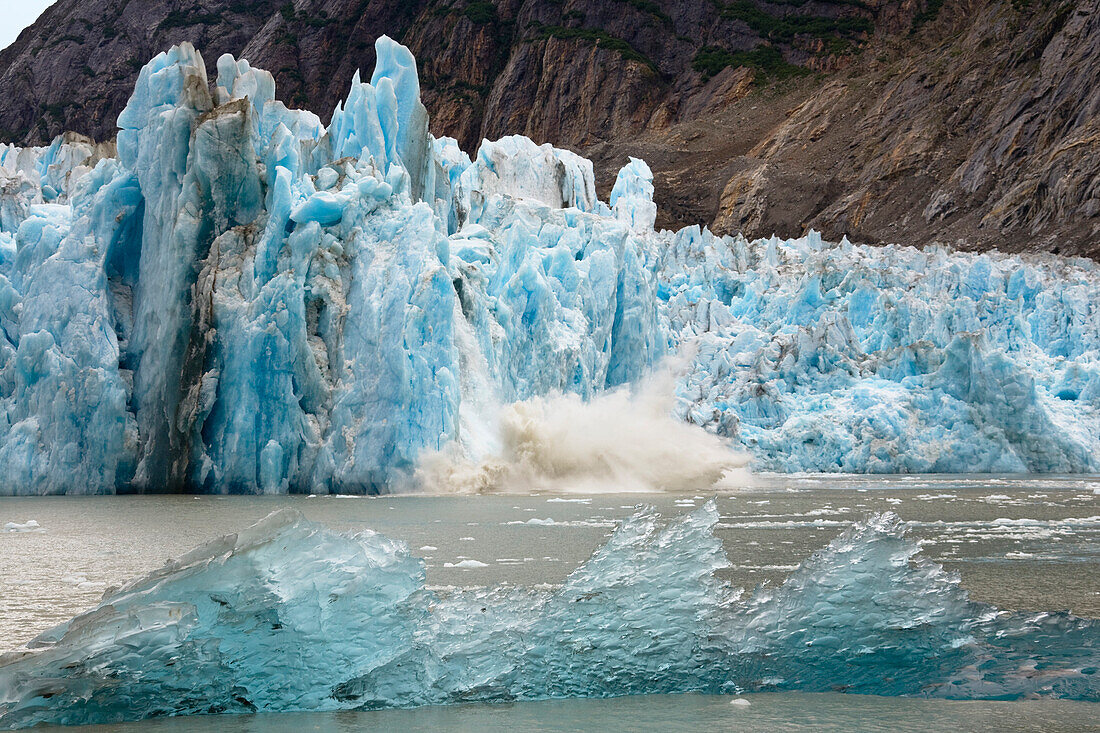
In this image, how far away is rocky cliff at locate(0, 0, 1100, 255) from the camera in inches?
1877

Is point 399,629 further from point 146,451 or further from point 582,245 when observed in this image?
point 582,245

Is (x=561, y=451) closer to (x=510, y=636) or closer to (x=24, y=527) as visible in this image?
(x=24, y=527)

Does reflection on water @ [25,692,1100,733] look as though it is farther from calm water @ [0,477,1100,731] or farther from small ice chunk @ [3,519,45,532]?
small ice chunk @ [3,519,45,532]

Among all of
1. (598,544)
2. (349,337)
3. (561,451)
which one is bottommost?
(598,544)

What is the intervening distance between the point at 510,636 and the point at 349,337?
38.1ft

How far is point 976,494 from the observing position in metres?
14.8

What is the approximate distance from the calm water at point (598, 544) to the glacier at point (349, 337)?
1257mm

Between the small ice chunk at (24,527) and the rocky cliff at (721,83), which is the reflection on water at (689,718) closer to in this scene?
the small ice chunk at (24,527)

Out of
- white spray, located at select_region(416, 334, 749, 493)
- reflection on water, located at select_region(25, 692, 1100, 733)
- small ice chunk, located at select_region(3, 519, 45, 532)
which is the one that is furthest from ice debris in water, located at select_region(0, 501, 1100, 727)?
white spray, located at select_region(416, 334, 749, 493)

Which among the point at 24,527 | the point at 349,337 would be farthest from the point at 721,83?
the point at 24,527

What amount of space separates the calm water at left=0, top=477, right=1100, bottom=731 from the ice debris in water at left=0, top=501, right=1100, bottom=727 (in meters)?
0.16

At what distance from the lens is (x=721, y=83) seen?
252 feet

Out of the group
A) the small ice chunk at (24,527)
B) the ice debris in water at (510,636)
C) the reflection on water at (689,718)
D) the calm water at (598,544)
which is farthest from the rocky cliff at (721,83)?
the reflection on water at (689,718)

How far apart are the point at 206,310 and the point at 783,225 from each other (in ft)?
147
